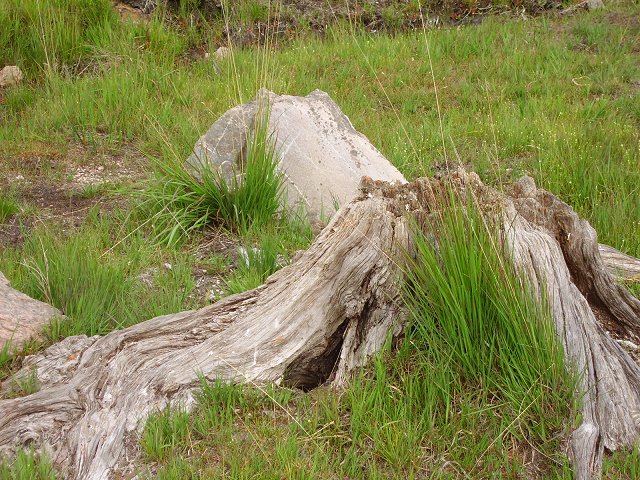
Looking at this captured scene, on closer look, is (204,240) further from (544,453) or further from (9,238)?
(544,453)

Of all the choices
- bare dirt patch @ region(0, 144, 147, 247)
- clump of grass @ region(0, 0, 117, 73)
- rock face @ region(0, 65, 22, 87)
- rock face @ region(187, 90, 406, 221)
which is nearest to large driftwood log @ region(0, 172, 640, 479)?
rock face @ region(187, 90, 406, 221)

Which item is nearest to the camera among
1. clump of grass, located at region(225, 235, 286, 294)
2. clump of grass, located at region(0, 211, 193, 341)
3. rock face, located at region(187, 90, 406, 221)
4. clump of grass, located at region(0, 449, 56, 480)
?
clump of grass, located at region(0, 449, 56, 480)

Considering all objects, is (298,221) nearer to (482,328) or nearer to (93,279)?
(93,279)

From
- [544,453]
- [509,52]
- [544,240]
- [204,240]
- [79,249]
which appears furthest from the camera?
[509,52]

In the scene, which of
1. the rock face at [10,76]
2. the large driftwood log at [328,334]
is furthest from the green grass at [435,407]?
the rock face at [10,76]

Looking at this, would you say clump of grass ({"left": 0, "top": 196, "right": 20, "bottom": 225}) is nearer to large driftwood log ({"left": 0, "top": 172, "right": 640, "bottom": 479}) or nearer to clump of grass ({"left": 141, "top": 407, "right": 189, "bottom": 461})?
large driftwood log ({"left": 0, "top": 172, "right": 640, "bottom": 479})

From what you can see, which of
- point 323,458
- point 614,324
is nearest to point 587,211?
point 614,324

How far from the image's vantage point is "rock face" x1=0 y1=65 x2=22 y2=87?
8.29 metres

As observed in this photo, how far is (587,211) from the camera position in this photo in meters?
5.75

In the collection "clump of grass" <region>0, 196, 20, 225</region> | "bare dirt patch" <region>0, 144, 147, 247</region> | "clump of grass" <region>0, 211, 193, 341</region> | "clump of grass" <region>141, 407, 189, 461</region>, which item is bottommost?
"bare dirt patch" <region>0, 144, 147, 247</region>

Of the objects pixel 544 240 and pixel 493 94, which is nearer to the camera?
pixel 544 240

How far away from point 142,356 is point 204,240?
6.69 feet

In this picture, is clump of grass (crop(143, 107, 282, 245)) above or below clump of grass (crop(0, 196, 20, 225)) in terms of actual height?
above

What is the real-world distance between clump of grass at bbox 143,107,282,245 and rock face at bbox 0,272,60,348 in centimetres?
115
